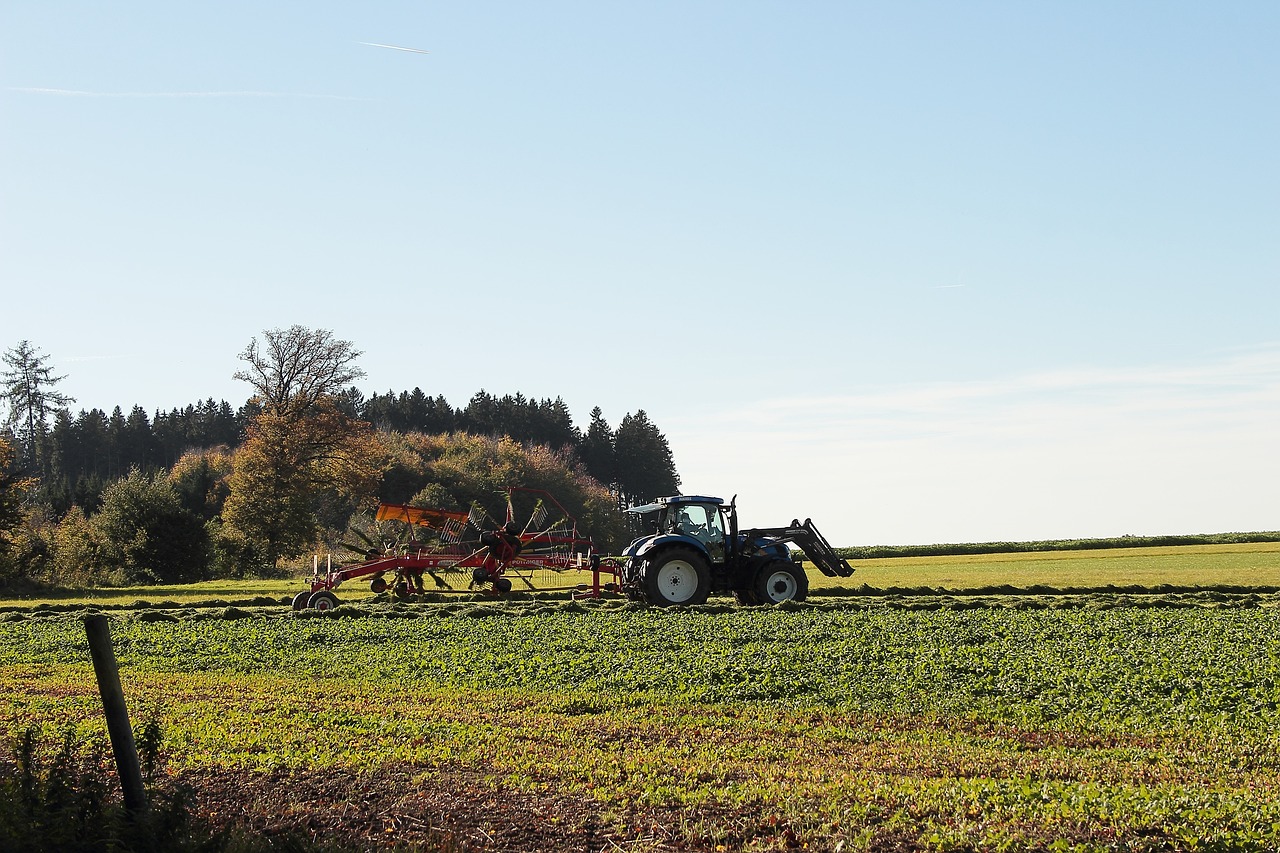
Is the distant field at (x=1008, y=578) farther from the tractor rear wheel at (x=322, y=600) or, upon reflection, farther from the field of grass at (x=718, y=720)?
the field of grass at (x=718, y=720)

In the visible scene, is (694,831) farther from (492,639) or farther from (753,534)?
(753,534)

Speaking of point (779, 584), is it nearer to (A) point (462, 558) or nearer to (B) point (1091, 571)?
(A) point (462, 558)

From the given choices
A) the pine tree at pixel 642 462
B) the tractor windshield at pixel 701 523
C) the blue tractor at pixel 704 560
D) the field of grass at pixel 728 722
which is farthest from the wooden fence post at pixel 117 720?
the pine tree at pixel 642 462

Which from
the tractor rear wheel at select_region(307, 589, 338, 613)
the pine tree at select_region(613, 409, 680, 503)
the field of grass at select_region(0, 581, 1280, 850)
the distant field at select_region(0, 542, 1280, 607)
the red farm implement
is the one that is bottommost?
the field of grass at select_region(0, 581, 1280, 850)

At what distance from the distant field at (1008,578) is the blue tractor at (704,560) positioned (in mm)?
5149

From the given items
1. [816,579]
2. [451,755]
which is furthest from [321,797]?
[816,579]

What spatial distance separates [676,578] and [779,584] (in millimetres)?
2292

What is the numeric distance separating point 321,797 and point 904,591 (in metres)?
22.2

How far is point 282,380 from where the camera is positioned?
59.2 m

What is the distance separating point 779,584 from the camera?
25.5m

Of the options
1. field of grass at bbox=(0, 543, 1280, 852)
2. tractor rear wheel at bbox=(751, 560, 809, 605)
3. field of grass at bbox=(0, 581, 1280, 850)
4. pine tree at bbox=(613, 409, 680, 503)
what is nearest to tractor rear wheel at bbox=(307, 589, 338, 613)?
field of grass at bbox=(0, 543, 1280, 852)

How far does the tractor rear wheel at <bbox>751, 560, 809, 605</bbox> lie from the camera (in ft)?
83.5

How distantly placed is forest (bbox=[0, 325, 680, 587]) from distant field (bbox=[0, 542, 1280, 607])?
25.7ft

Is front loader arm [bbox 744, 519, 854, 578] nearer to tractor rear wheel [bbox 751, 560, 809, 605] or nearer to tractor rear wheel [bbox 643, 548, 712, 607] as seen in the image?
tractor rear wheel [bbox 751, 560, 809, 605]
